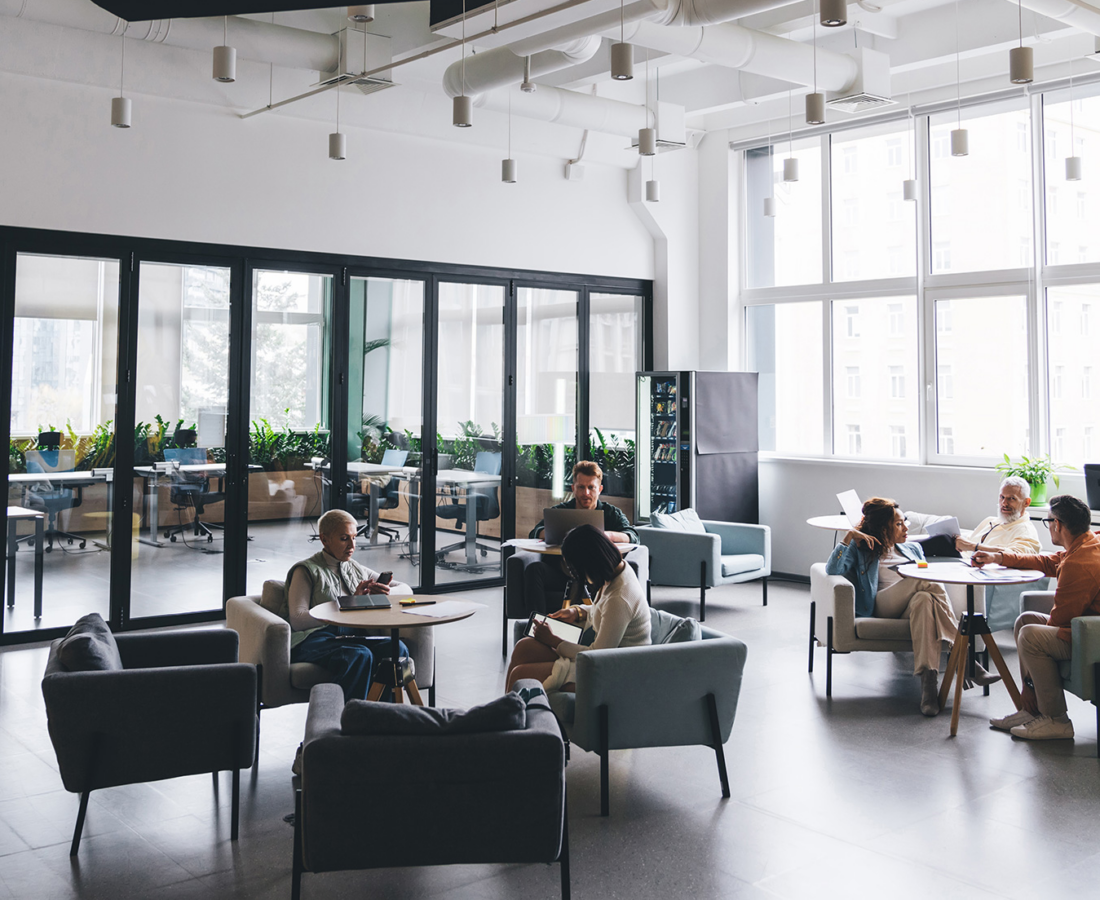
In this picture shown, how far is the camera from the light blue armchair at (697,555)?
339 inches

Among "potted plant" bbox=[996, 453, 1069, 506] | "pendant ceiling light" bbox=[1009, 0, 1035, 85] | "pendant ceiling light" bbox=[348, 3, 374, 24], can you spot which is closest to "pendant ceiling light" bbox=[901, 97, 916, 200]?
"potted plant" bbox=[996, 453, 1069, 506]

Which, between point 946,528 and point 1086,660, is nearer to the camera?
point 1086,660

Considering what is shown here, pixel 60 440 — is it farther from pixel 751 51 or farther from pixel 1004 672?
pixel 1004 672

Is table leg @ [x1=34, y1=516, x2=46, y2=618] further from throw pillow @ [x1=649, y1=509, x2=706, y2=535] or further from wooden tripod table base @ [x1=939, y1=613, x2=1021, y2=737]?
wooden tripod table base @ [x1=939, y1=613, x2=1021, y2=737]

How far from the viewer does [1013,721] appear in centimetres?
557

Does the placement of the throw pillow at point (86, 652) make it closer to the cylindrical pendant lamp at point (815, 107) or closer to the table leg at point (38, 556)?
the table leg at point (38, 556)

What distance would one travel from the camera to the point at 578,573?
484 centimetres

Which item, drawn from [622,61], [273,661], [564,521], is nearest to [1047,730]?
[564,521]

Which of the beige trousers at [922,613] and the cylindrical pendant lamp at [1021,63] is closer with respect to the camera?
the cylindrical pendant lamp at [1021,63]

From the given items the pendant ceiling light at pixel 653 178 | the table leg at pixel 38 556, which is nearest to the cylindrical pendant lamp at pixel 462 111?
the pendant ceiling light at pixel 653 178

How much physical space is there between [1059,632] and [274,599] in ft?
13.6

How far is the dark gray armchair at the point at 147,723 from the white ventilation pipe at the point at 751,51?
4971mm

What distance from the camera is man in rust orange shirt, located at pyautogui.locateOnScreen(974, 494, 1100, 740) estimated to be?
17.7 ft

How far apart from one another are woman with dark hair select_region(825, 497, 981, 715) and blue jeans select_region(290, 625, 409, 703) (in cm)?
287
